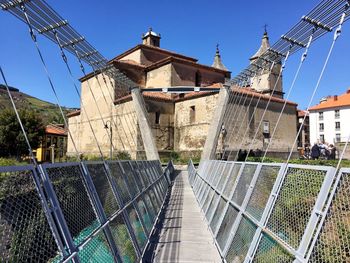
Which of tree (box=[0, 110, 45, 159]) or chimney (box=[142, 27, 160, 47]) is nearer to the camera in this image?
tree (box=[0, 110, 45, 159])

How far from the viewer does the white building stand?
177ft

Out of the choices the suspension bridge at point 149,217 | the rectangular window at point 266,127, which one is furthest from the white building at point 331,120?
the suspension bridge at point 149,217

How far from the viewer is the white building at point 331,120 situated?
5397cm

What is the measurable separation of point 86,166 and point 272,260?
2045 mm

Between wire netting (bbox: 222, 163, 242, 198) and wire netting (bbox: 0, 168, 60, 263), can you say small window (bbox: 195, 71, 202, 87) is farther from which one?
wire netting (bbox: 0, 168, 60, 263)

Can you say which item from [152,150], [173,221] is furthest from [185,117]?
[173,221]

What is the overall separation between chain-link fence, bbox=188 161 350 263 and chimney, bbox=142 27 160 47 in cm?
3762

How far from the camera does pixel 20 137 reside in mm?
33312

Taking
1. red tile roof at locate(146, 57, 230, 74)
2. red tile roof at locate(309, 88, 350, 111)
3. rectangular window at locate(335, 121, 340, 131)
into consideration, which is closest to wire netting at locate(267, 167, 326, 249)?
red tile roof at locate(146, 57, 230, 74)

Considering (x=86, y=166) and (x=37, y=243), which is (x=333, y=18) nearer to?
(x=86, y=166)

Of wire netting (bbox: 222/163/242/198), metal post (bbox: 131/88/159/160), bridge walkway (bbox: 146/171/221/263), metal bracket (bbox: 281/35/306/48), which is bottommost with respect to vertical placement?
bridge walkway (bbox: 146/171/221/263)

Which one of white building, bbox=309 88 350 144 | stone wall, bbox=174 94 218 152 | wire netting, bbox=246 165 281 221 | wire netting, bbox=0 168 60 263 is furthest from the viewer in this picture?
white building, bbox=309 88 350 144

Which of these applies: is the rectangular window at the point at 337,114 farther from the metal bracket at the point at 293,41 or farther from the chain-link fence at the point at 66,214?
the chain-link fence at the point at 66,214

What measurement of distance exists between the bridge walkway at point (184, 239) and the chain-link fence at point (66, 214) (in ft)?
1.85
